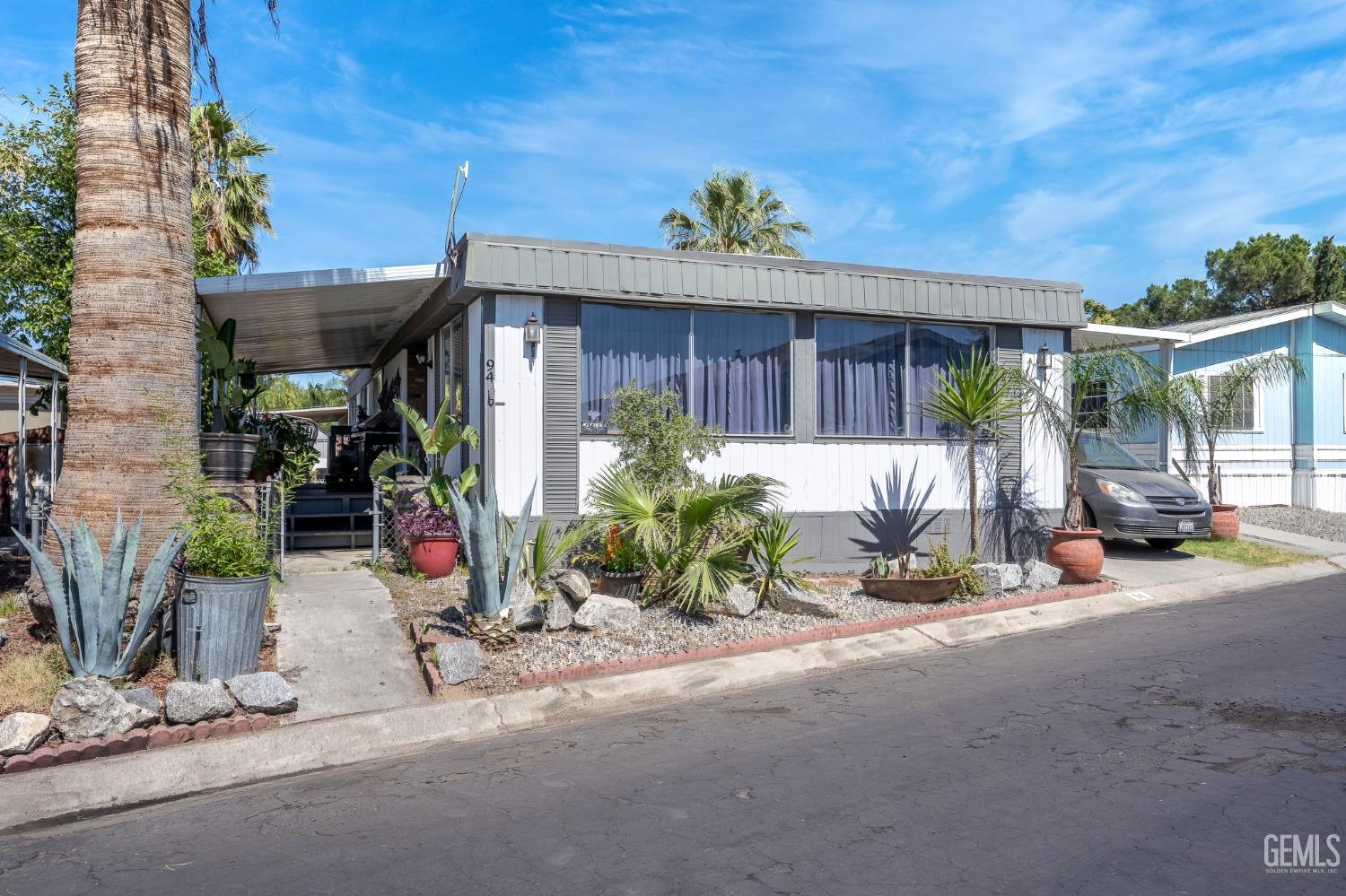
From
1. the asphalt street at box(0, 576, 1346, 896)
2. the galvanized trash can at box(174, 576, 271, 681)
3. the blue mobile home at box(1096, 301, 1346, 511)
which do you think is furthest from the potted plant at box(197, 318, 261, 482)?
the blue mobile home at box(1096, 301, 1346, 511)

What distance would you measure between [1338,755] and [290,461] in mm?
10934

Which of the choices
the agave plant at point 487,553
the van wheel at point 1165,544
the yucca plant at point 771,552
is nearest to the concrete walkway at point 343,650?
the agave plant at point 487,553

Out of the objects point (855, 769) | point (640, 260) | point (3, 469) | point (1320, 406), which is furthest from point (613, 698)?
point (1320, 406)

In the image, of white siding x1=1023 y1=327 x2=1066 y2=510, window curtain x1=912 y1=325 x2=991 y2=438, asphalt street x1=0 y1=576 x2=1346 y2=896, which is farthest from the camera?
white siding x1=1023 y1=327 x2=1066 y2=510

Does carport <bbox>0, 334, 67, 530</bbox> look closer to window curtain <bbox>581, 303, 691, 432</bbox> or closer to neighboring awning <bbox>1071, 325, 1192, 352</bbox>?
window curtain <bbox>581, 303, 691, 432</bbox>

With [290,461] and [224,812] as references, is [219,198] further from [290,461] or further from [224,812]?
[224,812]

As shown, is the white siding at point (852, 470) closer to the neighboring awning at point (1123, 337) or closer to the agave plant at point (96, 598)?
the neighboring awning at point (1123, 337)

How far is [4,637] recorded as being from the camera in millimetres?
6941

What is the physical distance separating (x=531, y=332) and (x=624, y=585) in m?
2.92

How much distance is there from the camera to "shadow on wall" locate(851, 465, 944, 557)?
11.5 meters

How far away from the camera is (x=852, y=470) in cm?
1149

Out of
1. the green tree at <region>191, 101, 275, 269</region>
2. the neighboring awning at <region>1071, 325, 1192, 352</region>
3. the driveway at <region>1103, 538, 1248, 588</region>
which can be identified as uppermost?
the green tree at <region>191, 101, 275, 269</region>

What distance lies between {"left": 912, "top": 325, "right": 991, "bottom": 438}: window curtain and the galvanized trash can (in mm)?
8165

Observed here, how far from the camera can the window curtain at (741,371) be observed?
1098 centimetres
